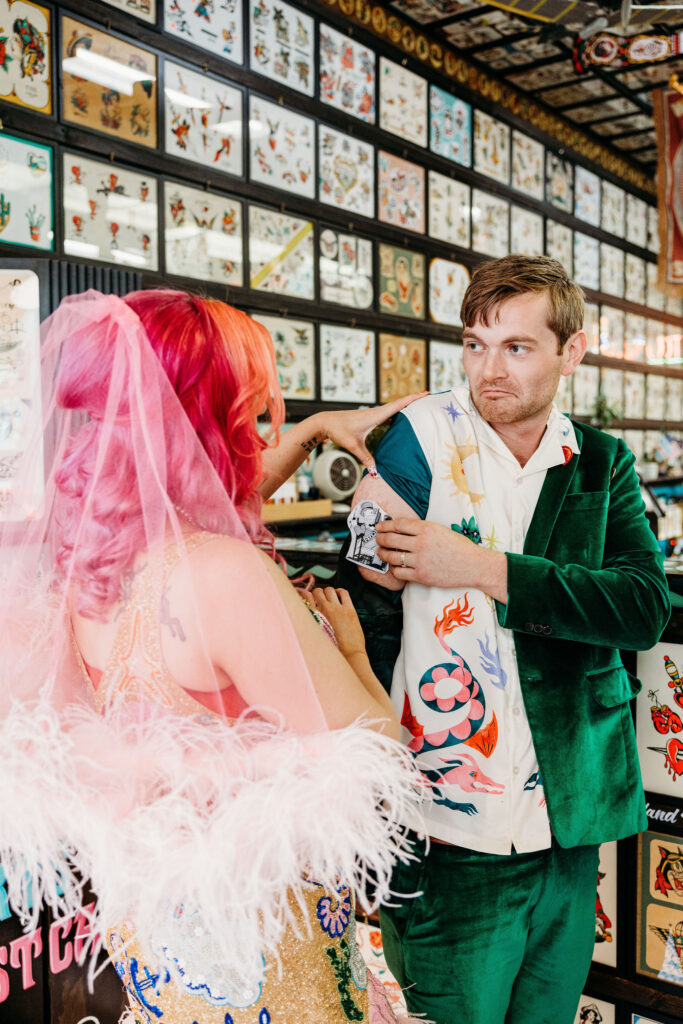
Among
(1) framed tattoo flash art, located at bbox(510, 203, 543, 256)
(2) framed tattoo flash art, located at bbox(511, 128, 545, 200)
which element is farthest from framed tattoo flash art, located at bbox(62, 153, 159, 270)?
(2) framed tattoo flash art, located at bbox(511, 128, 545, 200)

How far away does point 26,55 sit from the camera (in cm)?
294

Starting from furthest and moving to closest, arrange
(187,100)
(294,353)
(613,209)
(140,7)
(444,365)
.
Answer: (613,209) < (444,365) < (294,353) < (187,100) < (140,7)

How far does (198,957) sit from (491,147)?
5907 mm

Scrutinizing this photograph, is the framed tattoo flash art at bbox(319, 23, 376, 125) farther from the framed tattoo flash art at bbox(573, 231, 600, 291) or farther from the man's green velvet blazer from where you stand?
the man's green velvet blazer

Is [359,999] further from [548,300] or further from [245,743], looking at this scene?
[548,300]

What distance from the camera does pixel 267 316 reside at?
13.7 feet

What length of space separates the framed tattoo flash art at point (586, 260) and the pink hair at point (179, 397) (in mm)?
Result: 6547

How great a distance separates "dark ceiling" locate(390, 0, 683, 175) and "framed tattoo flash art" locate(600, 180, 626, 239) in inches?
16.2

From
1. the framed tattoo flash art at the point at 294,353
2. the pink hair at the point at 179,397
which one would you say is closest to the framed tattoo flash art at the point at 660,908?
the pink hair at the point at 179,397

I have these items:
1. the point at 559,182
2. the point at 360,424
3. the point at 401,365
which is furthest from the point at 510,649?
the point at 559,182

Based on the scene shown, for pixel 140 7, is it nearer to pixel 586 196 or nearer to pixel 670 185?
pixel 670 185

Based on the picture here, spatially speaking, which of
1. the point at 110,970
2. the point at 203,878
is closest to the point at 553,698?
the point at 203,878

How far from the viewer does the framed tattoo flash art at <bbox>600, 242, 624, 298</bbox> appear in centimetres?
761

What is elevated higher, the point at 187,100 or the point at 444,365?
the point at 187,100
